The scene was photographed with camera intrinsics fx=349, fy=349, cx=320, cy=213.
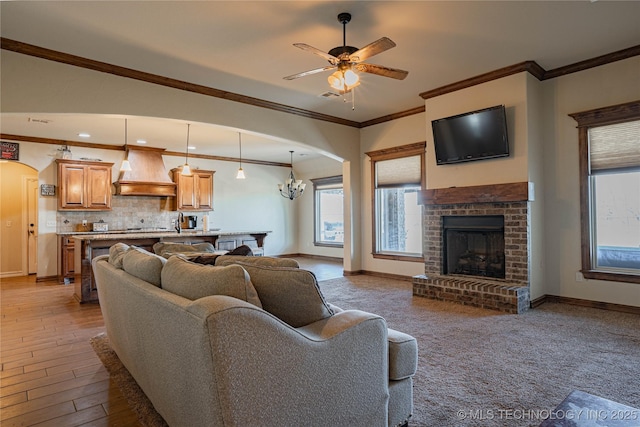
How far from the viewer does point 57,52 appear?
12.4 feet

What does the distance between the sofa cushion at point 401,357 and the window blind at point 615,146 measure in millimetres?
3962

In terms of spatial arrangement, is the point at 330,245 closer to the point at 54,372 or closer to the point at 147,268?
the point at 54,372

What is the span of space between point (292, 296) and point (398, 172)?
16.5 ft

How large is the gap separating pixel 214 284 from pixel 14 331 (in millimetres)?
3617

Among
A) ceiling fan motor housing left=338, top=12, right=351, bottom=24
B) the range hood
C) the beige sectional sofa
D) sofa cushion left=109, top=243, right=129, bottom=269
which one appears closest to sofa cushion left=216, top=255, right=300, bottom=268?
the beige sectional sofa

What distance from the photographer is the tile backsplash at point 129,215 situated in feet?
24.1

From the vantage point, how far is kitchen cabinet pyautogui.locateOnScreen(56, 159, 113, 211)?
7.01 metres

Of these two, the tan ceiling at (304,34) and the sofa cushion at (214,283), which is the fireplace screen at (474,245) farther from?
the sofa cushion at (214,283)

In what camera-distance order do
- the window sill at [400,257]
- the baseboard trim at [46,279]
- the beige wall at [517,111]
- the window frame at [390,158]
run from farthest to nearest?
the baseboard trim at [46,279] < the window sill at [400,257] < the window frame at [390,158] < the beige wall at [517,111]

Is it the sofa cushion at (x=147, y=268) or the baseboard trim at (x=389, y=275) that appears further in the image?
the baseboard trim at (x=389, y=275)

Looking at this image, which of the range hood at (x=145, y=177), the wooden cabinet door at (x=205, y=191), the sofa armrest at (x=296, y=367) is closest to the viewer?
the sofa armrest at (x=296, y=367)

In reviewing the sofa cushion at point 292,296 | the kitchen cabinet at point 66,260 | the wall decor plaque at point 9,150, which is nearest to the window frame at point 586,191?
the sofa cushion at point 292,296

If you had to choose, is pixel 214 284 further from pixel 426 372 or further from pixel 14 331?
pixel 14 331

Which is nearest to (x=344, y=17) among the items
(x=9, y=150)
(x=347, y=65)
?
(x=347, y=65)
